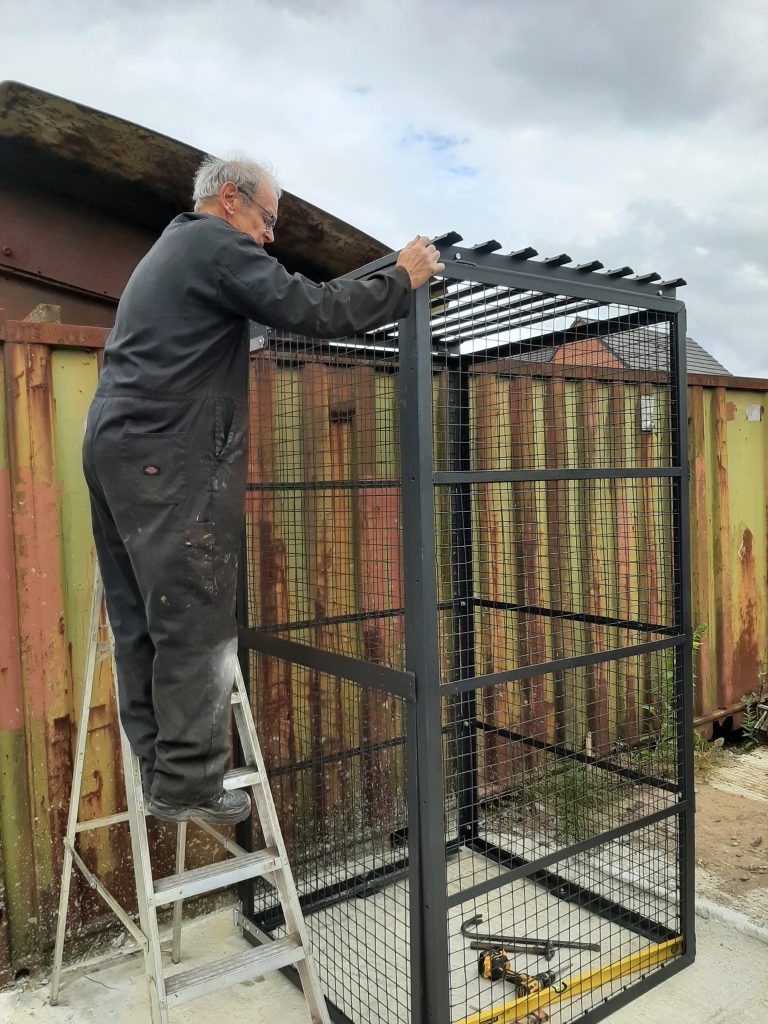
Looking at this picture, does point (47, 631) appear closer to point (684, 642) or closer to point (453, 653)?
point (453, 653)

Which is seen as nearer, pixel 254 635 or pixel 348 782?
pixel 254 635

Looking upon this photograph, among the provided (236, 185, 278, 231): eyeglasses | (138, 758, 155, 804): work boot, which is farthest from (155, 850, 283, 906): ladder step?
(236, 185, 278, 231): eyeglasses

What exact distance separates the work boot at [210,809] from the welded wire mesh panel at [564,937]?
0.69 meters

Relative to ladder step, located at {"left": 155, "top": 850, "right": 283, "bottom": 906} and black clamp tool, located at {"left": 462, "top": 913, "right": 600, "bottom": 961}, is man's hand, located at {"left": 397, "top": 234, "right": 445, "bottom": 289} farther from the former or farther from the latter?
black clamp tool, located at {"left": 462, "top": 913, "right": 600, "bottom": 961}

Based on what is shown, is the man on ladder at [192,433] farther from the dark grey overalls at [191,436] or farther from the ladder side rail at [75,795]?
the ladder side rail at [75,795]

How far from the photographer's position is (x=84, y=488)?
2938 millimetres

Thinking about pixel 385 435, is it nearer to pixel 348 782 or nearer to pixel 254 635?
pixel 254 635

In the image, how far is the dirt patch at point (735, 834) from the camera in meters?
3.44

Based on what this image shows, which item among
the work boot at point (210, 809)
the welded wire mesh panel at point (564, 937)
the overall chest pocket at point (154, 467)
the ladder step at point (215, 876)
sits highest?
the overall chest pocket at point (154, 467)

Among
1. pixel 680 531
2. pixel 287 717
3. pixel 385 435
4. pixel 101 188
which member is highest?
pixel 101 188

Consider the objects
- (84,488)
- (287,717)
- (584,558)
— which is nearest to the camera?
(84,488)

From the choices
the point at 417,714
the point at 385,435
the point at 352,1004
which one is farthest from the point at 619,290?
the point at 352,1004

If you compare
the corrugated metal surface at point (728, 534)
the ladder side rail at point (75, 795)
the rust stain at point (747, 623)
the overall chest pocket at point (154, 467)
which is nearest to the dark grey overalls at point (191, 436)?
the overall chest pocket at point (154, 467)

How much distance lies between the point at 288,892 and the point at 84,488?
63.1 inches
